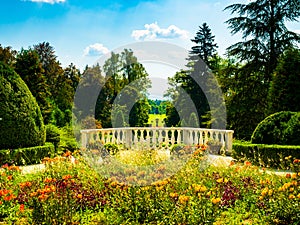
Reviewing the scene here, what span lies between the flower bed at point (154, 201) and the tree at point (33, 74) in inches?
555

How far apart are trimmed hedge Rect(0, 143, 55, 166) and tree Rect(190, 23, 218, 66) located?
18.1 m

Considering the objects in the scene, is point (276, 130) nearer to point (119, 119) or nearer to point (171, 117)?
point (119, 119)

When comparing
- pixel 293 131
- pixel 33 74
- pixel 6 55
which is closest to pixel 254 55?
pixel 293 131

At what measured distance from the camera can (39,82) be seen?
20.4 m

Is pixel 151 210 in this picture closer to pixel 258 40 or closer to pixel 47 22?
pixel 47 22

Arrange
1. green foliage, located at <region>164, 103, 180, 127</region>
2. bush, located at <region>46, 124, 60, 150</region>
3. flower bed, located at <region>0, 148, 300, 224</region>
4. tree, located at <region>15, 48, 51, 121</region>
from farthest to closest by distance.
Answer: green foliage, located at <region>164, 103, 180, 127</region>
tree, located at <region>15, 48, 51, 121</region>
bush, located at <region>46, 124, 60, 150</region>
flower bed, located at <region>0, 148, 300, 224</region>

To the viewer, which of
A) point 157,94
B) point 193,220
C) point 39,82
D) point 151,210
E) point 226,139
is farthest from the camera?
Answer: point 39,82

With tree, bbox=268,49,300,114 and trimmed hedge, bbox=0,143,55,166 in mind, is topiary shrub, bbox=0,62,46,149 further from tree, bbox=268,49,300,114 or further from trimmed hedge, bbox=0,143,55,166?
tree, bbox=268,49,300,114

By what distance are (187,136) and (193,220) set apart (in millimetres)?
11000

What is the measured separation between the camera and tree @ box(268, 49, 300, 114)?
41.5 ft

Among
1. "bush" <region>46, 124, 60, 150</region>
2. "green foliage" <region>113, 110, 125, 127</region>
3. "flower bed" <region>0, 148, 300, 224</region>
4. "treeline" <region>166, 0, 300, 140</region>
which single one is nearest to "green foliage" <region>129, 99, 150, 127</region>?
"green foliage" <region>113, 110, 125, 127</region>

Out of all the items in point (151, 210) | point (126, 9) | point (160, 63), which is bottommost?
point (151, 210)

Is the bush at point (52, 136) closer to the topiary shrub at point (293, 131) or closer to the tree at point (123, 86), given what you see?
the tree at point (123, 86)

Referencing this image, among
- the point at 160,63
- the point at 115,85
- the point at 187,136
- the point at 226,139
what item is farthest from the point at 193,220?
the point at 115,85
